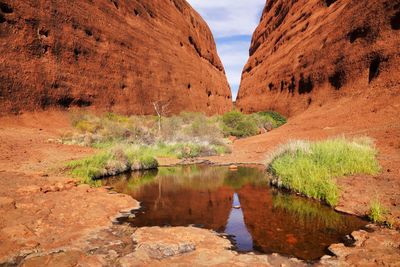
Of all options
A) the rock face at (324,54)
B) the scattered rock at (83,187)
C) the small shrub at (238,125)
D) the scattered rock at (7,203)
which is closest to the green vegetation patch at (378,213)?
the scattered rock at (83,187)

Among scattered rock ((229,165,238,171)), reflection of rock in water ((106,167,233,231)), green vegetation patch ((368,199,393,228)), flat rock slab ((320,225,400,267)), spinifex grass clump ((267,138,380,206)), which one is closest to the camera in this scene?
flat rock slab ((320,225,400,267))

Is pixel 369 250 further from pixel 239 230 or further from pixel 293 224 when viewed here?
pixel 239 230

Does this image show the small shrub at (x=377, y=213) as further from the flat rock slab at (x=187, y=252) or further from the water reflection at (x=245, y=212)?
the flat rock slab at (x=187, y=252)

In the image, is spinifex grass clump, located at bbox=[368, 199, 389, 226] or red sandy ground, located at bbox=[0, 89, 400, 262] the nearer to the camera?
red sandy ground, located at bbox=[0, 89, 400, 262]

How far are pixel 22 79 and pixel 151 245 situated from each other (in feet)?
64.0

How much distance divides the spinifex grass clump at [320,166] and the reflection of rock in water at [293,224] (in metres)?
0.40

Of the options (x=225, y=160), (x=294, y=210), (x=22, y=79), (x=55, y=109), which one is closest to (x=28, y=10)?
(x=22, y=79)

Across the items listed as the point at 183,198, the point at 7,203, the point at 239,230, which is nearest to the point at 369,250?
the point at 239,230

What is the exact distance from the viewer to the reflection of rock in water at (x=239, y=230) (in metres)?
4.72

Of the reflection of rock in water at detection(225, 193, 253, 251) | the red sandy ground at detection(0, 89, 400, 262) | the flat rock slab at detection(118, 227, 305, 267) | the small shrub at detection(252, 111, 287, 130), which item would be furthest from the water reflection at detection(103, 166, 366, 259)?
the small shrub at detection(252, 111, 287, 130)

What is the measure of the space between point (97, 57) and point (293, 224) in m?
24.1

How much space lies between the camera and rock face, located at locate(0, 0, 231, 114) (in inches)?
793

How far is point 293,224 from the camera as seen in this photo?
5.70 m

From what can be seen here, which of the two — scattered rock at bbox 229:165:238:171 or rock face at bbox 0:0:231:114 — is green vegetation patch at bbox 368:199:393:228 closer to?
scattered rock at bbox 229:165:238:171
